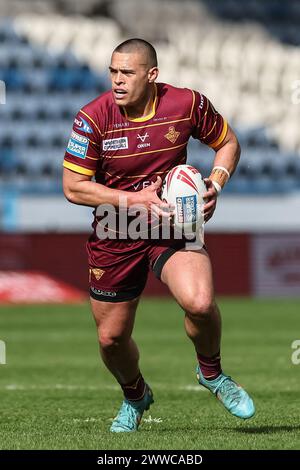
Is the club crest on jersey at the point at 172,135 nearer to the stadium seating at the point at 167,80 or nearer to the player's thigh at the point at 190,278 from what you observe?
the player's thigh at the point at 190,278

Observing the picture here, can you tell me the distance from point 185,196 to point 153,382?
4.27m

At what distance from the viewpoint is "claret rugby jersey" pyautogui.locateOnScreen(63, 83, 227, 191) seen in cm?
657

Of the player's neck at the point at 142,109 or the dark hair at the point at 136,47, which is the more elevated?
the dark hair at the point at 136,47

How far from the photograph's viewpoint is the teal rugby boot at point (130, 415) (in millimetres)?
6820

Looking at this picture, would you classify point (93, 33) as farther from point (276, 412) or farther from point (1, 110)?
point (276, 412)

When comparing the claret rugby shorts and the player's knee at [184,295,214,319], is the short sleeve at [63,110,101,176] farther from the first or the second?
the player's knee at [184,295,214,319]

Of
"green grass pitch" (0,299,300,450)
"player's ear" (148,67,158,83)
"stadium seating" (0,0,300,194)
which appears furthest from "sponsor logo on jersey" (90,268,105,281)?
"stadium seating" (0,0,300,194)

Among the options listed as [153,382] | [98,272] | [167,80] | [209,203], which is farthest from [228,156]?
Answer: [167,80]

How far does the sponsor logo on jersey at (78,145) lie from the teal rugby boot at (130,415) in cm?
160

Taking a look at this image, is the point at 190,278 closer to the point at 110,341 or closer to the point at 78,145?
the point at 110,341

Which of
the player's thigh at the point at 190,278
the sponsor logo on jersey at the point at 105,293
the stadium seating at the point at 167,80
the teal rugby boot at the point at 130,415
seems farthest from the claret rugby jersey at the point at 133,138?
the stadium seating at the point at 167,80

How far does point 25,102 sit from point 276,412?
17.8 meters

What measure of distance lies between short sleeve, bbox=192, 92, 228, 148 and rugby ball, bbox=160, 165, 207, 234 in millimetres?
449
